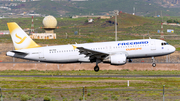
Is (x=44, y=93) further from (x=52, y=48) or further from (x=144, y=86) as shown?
(x=52, y=48)

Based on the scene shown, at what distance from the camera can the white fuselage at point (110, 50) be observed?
4438cm

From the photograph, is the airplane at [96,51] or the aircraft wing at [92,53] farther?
the airplane at [96,51]

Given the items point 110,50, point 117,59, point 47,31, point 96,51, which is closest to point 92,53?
point 96,51

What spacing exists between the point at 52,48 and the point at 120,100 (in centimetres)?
2212

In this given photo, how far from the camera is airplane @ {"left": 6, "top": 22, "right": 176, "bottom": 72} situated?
44250mm

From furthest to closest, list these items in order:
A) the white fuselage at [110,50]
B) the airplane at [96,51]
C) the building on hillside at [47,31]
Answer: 1. the building on hillside at [47,31]
2. the white fuselage at [110,50]
3. the airplane at [96,51]

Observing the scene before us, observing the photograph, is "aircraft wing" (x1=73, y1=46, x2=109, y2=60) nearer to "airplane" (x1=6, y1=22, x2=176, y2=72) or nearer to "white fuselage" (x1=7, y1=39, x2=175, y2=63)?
"airplane" (x1=6, y1=22, x2=176, y2=72)

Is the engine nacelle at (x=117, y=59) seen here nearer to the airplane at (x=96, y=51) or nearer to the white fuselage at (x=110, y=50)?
the airplane at (x=96, y=51)

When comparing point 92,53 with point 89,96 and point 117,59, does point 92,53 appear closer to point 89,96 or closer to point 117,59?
point 117,59

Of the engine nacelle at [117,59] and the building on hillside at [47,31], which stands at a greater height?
the building on hillside at [47,31]

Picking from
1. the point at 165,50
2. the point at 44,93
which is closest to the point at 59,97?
the point at 44,93

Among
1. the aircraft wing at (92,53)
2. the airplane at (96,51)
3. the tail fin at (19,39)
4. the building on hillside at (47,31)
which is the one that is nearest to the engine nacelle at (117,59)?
the airplane at (96,51)

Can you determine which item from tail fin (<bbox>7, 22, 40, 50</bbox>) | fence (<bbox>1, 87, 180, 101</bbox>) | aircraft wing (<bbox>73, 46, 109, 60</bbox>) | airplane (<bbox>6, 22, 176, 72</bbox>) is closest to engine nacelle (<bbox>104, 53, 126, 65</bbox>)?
airplane (<bbox>6, 22, 176, 72</bbox>)

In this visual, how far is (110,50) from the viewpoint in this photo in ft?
147
